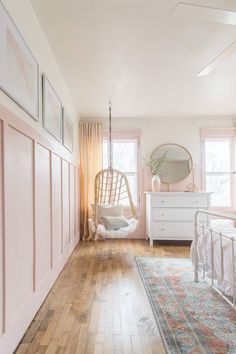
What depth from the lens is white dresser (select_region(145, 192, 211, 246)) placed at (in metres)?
4.43

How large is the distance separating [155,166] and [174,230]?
1303 mm

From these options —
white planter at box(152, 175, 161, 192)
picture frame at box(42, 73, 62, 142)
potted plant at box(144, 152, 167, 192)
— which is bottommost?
white planter at box(152, 175, 161, 192)

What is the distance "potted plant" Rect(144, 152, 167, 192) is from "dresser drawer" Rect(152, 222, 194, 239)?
71cm

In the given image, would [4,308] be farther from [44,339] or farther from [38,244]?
[38,244]

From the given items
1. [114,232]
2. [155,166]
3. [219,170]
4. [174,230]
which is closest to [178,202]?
[174,230]

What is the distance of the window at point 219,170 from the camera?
5.05 metres

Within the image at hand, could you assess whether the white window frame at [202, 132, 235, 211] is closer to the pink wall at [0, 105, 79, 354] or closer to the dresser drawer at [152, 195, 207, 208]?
the dresser drawer at [152, 195, 207, 208]

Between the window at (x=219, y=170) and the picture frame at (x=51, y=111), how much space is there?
332cm

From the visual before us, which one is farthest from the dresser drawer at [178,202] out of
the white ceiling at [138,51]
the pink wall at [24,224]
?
the pink wall at [24,224]

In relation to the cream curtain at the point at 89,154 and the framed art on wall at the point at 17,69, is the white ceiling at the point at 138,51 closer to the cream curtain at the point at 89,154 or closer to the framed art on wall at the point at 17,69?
the framed art on wall at the point at 17,69

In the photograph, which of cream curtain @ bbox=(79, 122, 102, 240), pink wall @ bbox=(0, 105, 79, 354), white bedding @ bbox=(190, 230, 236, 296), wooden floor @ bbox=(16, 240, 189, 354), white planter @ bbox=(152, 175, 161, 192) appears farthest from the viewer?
cream curtain @ bbox=(79, 122, 102, 240)

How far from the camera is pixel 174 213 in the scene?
445cm

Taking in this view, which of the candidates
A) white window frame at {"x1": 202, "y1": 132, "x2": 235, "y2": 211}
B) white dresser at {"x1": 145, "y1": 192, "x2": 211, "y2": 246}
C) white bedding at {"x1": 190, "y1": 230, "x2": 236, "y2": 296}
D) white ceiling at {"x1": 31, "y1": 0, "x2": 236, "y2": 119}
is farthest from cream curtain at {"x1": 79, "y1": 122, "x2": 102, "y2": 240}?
white bedding at {"x1": 190, "y1": 230, "x2": 236, "y2": 296}

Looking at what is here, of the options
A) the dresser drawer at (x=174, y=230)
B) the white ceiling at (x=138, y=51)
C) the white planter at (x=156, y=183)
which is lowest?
the dresser drawer at (x=174, y=230)
